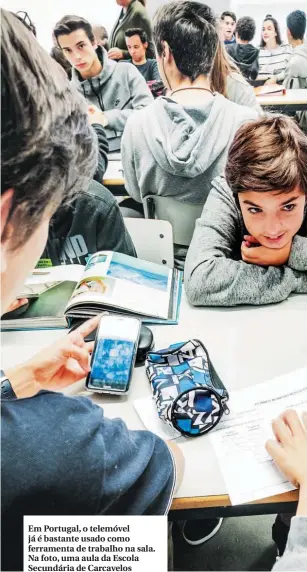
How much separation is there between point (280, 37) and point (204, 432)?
1.12m

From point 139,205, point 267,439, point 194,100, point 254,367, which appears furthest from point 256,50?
point 267,439

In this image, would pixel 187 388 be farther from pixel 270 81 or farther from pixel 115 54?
pixel 270 81

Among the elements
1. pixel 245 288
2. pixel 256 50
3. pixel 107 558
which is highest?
pixel 256 50

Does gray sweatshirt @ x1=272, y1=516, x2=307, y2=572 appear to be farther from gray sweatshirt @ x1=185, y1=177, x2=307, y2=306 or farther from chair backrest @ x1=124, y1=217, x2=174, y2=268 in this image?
chair backrest @ x1=124, y1=217, x2=174, y2=268

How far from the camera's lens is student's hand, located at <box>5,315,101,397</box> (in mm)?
766

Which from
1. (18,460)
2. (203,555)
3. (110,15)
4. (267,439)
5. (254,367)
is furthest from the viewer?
(110,15)

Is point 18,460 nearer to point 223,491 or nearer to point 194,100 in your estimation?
point 223,491

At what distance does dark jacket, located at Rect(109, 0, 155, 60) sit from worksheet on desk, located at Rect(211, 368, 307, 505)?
1.01 m

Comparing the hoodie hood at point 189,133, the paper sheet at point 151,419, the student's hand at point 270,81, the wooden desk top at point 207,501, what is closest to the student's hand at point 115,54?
the hoodie hood at point 189,133

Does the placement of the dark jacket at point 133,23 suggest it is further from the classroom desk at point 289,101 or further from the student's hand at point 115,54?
the classroom desk at point 289,101

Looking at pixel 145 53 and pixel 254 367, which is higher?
pixel 145 53

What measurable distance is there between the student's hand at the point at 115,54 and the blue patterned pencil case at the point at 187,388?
109 centimetres

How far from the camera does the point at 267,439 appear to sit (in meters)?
0.69

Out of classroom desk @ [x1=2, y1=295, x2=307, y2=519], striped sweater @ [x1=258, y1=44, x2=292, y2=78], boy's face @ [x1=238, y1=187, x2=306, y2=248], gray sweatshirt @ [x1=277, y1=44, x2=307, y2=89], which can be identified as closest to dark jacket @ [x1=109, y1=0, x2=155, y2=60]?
striped sweater @ [x1=258, y1=44, x2=292, y2=78]
